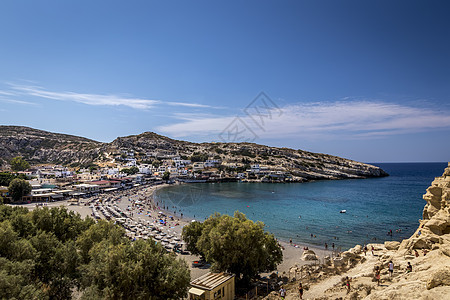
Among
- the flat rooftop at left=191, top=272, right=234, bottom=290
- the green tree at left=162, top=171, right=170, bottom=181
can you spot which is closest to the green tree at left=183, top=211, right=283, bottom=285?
the flat rooftop at left=191, top=272, right=234, bottom=290

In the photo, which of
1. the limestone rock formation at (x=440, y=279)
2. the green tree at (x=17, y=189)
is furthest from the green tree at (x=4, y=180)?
the limestone rock formation at (x=440, y=279)

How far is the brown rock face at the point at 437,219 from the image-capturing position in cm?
1574

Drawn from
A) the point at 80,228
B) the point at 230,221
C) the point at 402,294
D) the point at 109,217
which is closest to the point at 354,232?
the point at 230,221

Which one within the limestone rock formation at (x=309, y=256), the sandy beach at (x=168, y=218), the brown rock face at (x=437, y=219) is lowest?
the sandy beach at (x=168, y=218)

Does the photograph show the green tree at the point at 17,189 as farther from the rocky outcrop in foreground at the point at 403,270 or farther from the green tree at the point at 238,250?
the rocky outcrop in foreground at the point at 403,270

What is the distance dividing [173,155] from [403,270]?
120721mm

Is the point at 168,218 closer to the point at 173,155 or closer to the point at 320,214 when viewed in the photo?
the point at 320,214

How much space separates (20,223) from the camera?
16.4 m

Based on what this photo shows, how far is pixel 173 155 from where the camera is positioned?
128500 millimetres

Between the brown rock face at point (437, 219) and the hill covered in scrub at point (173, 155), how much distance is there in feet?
259

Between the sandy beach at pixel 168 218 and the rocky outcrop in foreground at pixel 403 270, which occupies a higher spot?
the rocky outcrop in foreground at pixel 403 270

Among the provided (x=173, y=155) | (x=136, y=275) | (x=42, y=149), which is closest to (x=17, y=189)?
(x=136, y=275)

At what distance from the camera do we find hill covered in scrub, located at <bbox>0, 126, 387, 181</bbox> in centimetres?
10906

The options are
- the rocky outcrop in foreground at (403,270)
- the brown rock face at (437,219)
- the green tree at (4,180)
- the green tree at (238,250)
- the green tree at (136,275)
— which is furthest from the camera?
the green tree at (4,180)
